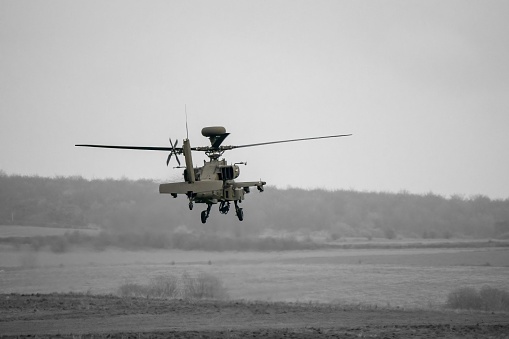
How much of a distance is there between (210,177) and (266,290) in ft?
→ 172

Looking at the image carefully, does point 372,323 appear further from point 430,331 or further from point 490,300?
point 490,300

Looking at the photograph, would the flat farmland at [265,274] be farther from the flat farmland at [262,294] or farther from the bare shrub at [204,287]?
the bare shrub at [204,287]

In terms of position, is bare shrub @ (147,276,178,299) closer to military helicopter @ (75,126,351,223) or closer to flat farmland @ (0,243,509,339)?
flat farmland @ (0,243,509,339)

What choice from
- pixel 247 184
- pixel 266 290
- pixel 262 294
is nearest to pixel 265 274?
pixel 266 290

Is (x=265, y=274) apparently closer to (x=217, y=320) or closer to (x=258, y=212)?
(x=258, y=212)

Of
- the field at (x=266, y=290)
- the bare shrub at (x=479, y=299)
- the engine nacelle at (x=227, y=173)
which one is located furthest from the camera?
the bare shrub at (x=479, y=299)

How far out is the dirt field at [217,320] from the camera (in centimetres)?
5538

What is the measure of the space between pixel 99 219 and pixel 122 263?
7.58 m

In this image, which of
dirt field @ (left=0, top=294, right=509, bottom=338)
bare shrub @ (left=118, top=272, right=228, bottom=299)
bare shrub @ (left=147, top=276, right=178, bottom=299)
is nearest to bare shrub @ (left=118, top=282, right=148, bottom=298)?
bare shrub @ (left=118, top=272, right=228, bottom=299)

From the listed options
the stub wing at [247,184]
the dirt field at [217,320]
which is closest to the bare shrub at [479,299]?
the dirt field at [217,320]

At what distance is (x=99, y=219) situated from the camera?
99.5 metres

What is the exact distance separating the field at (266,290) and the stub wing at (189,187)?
1807 centimetres

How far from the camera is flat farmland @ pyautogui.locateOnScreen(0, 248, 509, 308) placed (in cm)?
8756

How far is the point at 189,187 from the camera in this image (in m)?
39.1
